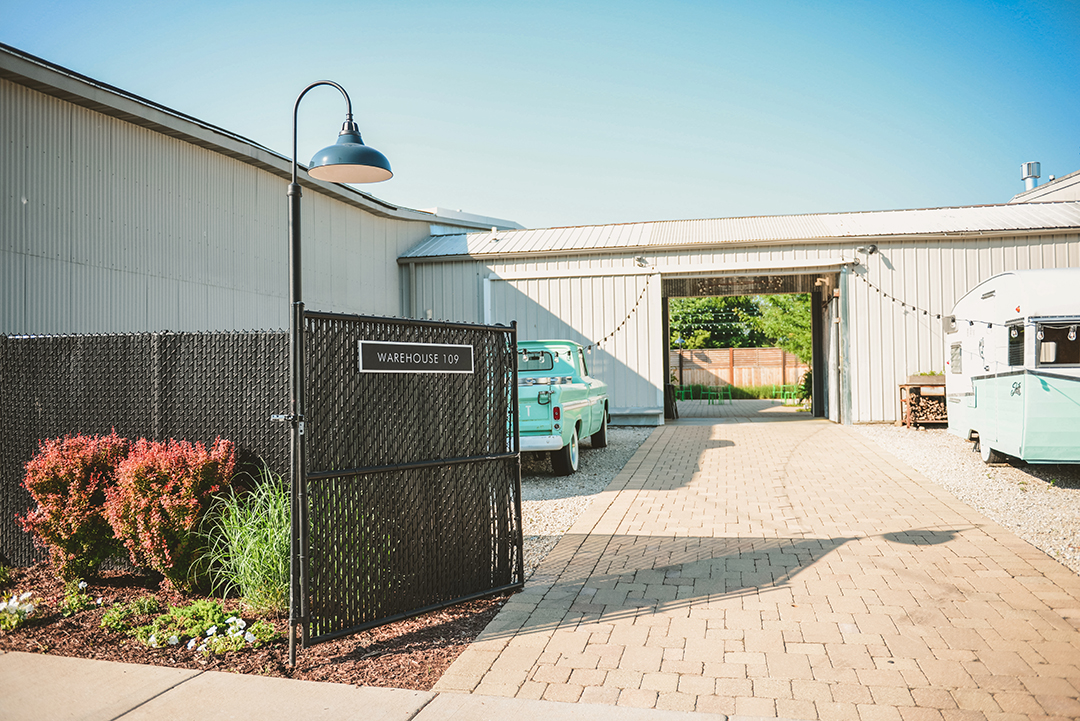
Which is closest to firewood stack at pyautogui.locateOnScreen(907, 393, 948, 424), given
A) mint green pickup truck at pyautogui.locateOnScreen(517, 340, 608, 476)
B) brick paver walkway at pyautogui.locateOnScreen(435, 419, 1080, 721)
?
mint green pickup truck at pyautogui.locateOnScreen(517, 340, 608, 476)

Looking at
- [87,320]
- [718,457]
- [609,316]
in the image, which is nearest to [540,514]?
[718,457]

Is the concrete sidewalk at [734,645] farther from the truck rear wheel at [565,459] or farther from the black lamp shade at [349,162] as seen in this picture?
the black lamp shade at [349,162]

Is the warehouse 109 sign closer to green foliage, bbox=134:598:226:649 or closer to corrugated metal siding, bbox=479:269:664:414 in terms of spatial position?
green foliage, bbox=134:598:226:649

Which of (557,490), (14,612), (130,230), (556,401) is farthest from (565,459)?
(130,230)

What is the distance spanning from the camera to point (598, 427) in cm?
1259

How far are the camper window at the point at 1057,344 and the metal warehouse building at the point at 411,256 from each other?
7.56 m

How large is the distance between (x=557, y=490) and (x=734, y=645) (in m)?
5.08

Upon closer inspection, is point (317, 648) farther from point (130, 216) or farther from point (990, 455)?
point (990, 455)

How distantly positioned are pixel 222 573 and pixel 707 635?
10.2 ft

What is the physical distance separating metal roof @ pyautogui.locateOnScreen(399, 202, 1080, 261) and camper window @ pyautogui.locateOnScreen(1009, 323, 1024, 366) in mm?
7754

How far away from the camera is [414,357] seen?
460 centimetres

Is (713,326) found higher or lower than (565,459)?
higher

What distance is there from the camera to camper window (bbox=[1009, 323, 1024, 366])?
8570 mm

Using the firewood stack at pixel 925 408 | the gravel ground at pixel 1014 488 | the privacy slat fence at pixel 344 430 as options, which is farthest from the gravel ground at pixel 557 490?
the firewood stack at pixel 925 408
